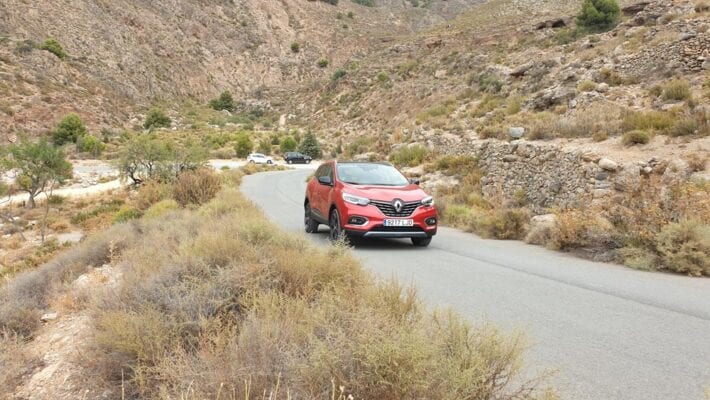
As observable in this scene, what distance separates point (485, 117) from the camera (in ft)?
83.1

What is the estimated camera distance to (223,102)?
80062 millimetres

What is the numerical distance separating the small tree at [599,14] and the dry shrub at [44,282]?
1628 inches

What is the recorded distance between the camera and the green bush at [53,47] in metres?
60.3

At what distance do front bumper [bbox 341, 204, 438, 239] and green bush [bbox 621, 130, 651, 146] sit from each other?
7.66 m

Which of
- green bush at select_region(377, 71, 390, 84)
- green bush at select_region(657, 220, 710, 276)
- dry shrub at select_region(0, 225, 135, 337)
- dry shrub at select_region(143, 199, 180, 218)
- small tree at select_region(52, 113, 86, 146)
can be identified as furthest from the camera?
green bush at select_region(377, 71, 390, 84)

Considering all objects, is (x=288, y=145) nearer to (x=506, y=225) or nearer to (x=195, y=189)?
(x=195, y=189)

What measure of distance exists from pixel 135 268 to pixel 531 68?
94.5 ft

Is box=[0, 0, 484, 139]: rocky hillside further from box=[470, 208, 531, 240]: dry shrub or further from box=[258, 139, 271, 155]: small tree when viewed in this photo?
box=[470, 208, 531, 240]: dry shrub

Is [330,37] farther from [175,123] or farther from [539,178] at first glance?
[539,178]

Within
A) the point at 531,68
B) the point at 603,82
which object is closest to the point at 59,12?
the point at 531,68

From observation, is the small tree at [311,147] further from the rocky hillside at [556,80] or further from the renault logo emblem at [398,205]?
the renault logo emblem at [398,205]

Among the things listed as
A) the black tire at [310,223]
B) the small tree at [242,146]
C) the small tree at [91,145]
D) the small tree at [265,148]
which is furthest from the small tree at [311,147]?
the black tire at [310,223]

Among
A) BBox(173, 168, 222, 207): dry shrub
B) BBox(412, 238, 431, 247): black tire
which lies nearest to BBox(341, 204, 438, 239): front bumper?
BBox(412, 238, 431, 247): black tire

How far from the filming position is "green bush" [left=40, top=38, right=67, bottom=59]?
198ft
